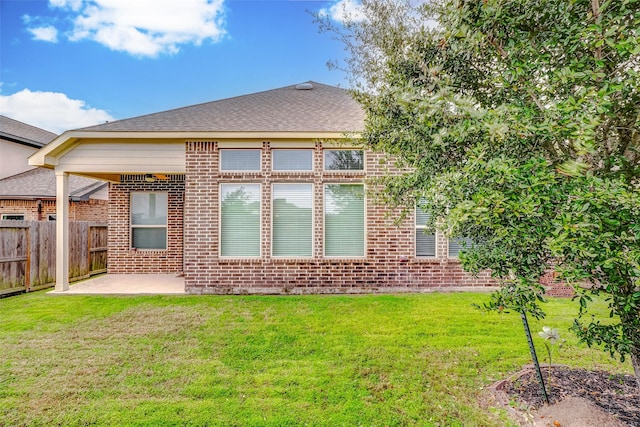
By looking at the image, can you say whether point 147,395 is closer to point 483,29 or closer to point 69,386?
point 69,386

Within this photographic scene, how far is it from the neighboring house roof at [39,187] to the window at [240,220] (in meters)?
8.19

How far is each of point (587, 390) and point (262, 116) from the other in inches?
300

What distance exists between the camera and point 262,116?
8211mm

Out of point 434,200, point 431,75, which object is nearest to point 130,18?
point 431,75

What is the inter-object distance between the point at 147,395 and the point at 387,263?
528 cm

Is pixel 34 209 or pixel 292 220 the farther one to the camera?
pixel 34 209

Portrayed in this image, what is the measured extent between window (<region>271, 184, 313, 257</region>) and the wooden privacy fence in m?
5.76

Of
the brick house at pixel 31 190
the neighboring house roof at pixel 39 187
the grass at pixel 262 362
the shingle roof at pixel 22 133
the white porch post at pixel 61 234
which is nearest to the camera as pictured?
the grass at pixel 262 362

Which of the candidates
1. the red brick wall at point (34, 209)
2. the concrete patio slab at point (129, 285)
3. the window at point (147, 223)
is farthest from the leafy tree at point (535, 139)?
the red brick wall at point (34, 209)

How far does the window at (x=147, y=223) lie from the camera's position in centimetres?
→ 987

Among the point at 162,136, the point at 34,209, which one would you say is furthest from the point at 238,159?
the point at 34,209

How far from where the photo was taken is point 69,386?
135 inches

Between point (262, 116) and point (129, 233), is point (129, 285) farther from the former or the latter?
point (262, 116)

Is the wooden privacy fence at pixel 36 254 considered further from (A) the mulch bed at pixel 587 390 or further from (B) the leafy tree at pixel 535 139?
(A) the mulch bed at pixel 587 390
